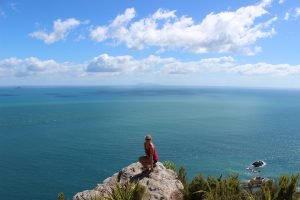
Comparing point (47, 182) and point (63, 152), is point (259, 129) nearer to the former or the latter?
point (63, 152)

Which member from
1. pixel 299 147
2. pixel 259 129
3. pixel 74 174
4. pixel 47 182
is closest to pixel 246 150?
pixel 299 147

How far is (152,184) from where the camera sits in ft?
57.8

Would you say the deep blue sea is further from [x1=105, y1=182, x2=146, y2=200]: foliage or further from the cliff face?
[x1=105, y1=182, x2=146, y2=200]: foliage

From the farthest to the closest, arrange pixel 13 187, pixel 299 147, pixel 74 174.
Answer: pixel 299 147, pixel 74 174, pixel 13 187

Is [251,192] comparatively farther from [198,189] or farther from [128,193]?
[128,193]

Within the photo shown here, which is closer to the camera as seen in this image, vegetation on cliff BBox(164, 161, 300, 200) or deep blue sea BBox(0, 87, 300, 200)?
vegetation on cliff BBox(164, 161, 300, 200)

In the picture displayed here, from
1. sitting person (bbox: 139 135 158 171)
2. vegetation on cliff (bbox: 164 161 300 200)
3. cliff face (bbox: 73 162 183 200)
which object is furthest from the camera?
sitting person (bbox: 139 135 158 171)

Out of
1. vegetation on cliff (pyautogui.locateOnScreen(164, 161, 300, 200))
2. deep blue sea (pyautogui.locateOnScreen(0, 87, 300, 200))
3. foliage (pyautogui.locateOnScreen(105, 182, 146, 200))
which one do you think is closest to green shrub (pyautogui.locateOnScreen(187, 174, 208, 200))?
vegetation on cliff (pyautogui.locateOnScreen(164, 161, 300, 200))

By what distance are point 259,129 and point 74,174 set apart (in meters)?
86.5

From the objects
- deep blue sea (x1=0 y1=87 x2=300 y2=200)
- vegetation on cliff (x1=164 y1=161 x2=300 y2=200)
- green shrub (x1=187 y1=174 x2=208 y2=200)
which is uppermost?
vegetation on cliff (x1=164 y1=161 x2=300 y2=200)

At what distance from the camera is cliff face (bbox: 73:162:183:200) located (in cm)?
1689

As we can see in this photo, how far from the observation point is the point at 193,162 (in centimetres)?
8231

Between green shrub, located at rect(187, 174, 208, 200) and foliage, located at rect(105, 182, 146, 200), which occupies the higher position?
foliage, located at rect(105, 182, 146, 200)

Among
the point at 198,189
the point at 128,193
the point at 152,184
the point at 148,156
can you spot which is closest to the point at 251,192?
the point at 198,189
